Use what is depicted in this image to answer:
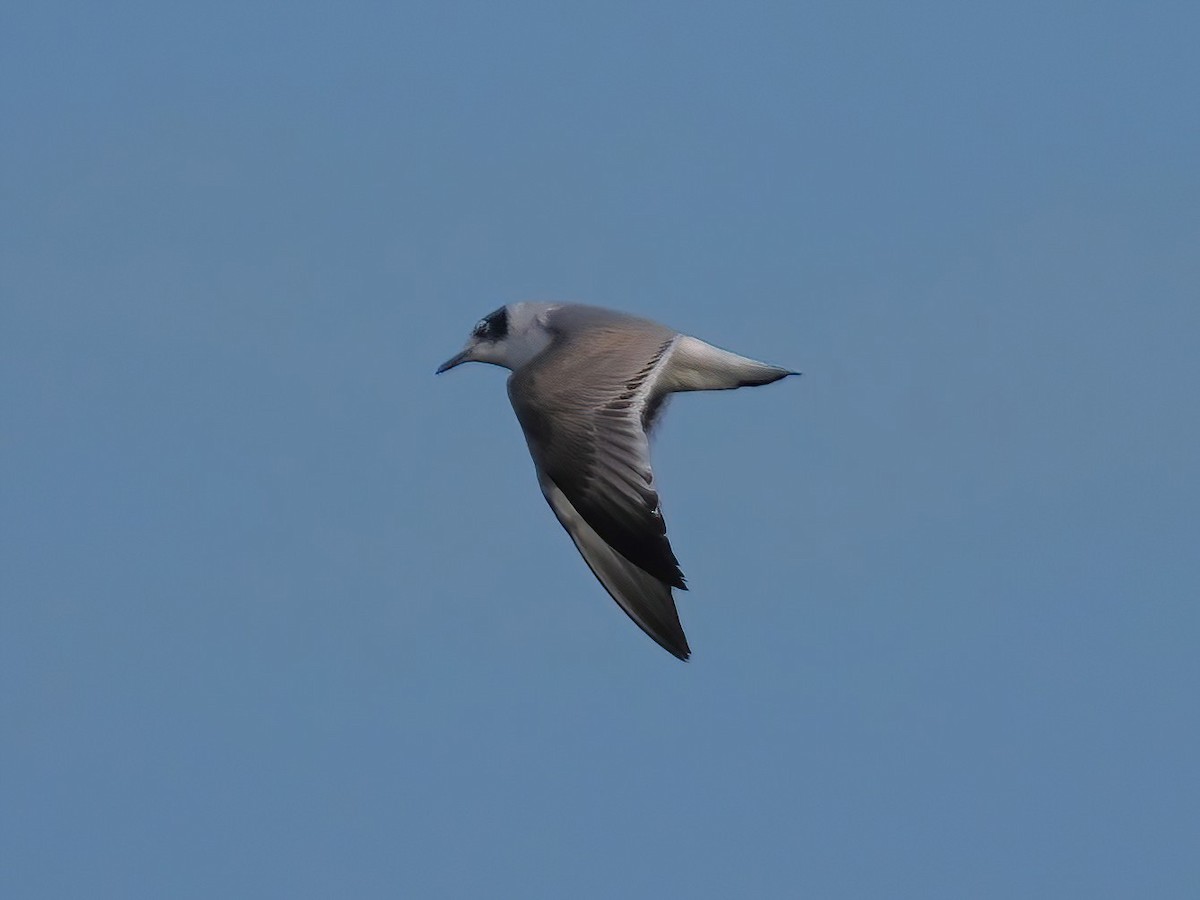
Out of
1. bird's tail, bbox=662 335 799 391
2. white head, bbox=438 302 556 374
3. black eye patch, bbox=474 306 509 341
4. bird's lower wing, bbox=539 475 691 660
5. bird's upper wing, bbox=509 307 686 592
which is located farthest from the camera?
black eye patch, bbox=474 306 509 341

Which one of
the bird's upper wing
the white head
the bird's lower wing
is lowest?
the bird's lower wing

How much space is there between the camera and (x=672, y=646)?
1302 centimetres

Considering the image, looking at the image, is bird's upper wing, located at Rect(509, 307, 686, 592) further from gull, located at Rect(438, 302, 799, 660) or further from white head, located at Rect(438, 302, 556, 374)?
white head, located at Rect(438, 302, 556, 374)

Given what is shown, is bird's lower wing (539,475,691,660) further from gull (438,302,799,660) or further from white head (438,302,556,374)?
white head (438,302,556,374)

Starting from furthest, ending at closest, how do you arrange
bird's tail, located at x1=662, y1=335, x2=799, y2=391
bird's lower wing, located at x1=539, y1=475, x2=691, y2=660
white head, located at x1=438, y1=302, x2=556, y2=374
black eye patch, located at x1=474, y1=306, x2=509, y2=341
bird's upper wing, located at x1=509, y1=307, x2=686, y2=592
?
black eye patch, located at x1=474, y1=306, x2=509, y2=341 < white head, located at x1=438, y1=302, x2=556, y2=374 < bird's tail, located at x1=662, y1=335, x2=799, y2=391 < bird's lower wing, located at x1=539, y1=475, x2=691, y2=660 < bird's upper wing, located at x1=509, y1=307, x2=686, y2=592

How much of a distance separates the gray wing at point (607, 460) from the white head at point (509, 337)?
128cm

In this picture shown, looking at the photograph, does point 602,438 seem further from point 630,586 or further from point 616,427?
point 630,586

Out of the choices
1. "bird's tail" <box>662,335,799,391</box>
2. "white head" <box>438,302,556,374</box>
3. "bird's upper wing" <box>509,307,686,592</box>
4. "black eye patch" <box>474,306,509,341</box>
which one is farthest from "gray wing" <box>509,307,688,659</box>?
"black eye patch" <box>474,306,509,341</box>

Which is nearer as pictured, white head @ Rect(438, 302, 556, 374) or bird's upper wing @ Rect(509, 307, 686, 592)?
bird's upper wing @ Rect(509, 307, 686, 592)

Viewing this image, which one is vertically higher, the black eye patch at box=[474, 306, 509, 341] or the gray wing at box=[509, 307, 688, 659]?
the black eye patch at box=[474, 306, 509, 341]

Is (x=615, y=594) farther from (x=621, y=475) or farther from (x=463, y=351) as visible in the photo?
(x=463, y=351)

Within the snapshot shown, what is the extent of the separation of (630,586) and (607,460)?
3.40 ft

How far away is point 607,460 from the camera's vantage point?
1248 cm

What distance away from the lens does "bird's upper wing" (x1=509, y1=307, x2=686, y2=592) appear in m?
12.3
